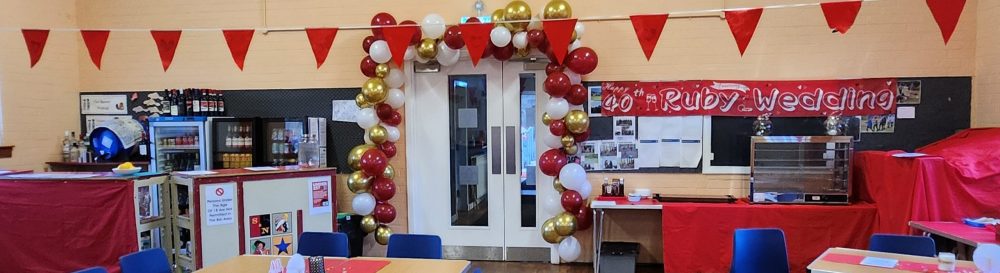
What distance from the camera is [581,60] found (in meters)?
5.06

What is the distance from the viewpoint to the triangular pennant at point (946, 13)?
3.77 meters

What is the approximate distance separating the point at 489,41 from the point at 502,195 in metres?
1.58

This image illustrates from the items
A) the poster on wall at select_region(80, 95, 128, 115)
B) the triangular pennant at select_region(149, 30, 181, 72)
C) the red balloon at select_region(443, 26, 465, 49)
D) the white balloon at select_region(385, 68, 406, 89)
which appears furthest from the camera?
the poster on wall at select_region(80, 95, 128, 115)

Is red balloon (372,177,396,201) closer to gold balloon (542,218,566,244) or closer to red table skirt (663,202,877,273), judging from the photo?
gold balloon (542,218,566,244)

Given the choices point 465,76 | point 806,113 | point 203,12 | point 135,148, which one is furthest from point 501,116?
point 135,148

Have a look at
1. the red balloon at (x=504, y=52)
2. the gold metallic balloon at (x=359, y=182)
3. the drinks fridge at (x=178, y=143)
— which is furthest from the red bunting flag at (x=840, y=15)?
the drinks fridge at (x=178, y=143)

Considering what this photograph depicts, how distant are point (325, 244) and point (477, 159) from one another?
2.39 meters

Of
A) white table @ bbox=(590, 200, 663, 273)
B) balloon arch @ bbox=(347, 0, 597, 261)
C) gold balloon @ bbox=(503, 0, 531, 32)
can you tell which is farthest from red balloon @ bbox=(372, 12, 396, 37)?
white table @ bbox=(590, 200, 663, 273)

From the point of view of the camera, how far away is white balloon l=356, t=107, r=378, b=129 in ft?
18.2

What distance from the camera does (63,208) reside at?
435cm

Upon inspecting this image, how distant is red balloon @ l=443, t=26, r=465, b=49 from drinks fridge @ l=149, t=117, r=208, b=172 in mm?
2622

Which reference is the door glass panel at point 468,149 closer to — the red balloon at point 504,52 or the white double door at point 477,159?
the white double door at point 477,159

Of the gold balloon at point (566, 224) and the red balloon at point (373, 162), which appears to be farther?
the red balloon at point (373, 162)

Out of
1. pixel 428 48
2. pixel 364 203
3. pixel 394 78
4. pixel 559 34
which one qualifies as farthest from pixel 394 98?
pixel 559 34
